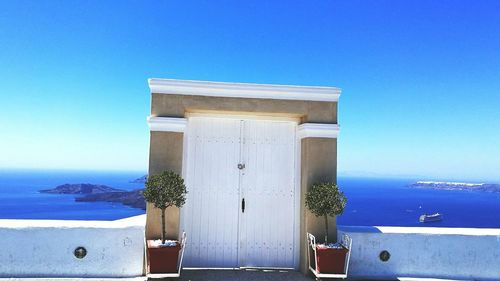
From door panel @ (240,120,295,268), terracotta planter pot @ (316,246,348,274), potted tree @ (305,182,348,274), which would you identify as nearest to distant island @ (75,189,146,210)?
door panel @ (240,120,295,268)

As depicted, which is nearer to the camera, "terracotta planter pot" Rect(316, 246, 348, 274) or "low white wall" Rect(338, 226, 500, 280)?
"terracotta planter pot" Rect(316, 246, 348, 274)

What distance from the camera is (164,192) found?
479 cm

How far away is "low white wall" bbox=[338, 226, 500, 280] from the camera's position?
5.71 m

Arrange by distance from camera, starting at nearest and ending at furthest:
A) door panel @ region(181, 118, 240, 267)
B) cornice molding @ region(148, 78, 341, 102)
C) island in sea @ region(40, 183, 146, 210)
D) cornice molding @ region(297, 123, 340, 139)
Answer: cornice molding @ region(148, 78, 341, 102) → cornice molding @ region(297, 123, 340, 139) → door panel @ region(181, 118, 240, 267) → island in sea @ region(40, 183, 146, 210)

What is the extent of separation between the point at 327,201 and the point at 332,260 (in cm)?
86

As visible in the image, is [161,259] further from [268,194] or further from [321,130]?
[321,130]

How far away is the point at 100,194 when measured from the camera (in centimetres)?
11244

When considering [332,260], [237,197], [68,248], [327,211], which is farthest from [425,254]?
[68,248]

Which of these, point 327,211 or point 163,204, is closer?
point 163,204

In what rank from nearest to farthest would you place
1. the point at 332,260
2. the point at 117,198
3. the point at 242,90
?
the point at 332,260 < the point at 242,90 < the point at 117,198

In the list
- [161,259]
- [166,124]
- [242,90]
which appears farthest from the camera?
[242,90]

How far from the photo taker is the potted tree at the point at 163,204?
15.6ft

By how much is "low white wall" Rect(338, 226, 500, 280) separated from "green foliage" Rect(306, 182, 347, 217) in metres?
0.72

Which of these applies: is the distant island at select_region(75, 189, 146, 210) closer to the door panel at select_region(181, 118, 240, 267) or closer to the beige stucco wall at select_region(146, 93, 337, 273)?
the door panel at select_region(181, 118, 240, 267)
